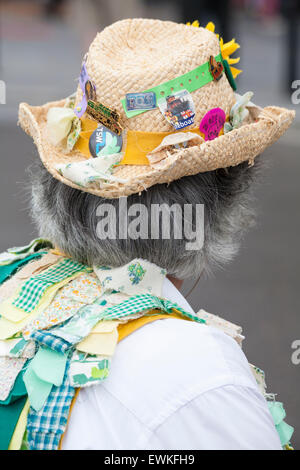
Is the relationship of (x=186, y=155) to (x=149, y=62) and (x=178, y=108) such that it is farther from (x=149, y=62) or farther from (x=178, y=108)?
(x=149, y=62)

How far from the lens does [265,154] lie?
8.76 ft

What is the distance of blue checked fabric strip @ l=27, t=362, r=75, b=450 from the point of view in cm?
149

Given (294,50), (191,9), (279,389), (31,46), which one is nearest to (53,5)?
(31,46)

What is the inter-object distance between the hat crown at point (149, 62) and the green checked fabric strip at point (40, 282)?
40 cm

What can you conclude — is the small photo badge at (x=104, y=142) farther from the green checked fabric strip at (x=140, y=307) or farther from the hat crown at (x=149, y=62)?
the green checked fabric strip at (x=140, y=307)

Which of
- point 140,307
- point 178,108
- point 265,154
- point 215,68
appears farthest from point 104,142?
point 265,154

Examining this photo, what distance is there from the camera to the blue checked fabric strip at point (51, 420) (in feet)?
4.89

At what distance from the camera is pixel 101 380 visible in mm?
1496

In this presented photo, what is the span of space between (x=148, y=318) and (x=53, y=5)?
14691 mm

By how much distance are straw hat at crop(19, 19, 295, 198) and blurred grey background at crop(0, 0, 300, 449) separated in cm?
29

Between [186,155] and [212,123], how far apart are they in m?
0.22

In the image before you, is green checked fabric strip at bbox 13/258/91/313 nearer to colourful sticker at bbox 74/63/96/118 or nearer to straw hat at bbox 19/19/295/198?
straw hat at bbox 19/19/295/198
